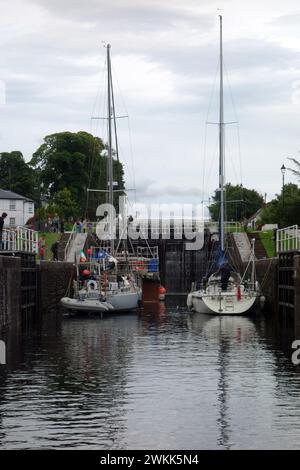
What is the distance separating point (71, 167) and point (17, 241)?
2903 inches

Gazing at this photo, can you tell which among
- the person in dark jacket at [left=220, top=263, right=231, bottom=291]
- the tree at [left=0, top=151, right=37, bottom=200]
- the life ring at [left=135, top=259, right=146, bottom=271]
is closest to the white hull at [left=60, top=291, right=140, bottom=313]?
the person in dark jacket at [left=220, top=263, right=231, bottom=291]

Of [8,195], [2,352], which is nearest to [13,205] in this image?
[8,195]

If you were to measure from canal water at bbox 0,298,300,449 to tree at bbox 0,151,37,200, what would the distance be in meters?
101

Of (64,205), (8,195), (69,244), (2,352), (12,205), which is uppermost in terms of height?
(8,195)

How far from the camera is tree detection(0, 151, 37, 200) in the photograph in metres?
141

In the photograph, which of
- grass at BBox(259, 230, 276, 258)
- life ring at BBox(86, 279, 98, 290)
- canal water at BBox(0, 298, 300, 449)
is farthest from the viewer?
grass at BBox(259, 230, 276, 258)

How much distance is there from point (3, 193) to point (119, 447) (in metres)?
115

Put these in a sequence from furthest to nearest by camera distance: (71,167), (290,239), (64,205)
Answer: (71,167) → (64,205) → (290,239)

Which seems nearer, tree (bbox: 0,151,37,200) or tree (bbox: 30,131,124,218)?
tree (bbox: 30,131,124,218)

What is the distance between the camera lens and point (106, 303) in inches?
2128

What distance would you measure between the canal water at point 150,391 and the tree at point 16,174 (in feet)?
333

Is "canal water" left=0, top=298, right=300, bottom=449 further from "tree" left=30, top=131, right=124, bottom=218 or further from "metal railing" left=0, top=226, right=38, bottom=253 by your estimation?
"tree" left=30, top=131, right=124, bottom=218

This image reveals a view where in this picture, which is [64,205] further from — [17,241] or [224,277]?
[17,241]
